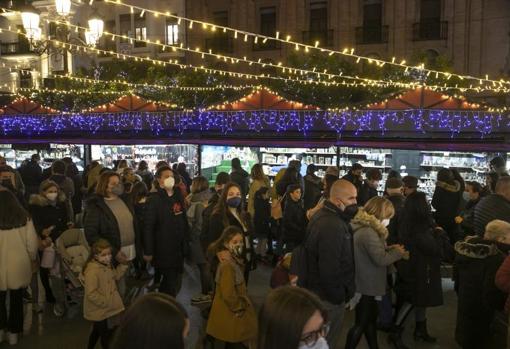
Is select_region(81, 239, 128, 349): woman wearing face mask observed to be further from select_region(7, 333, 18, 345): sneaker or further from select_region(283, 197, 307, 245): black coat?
select_region(283, 197, 307, 245): black coat

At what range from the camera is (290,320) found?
2062mm

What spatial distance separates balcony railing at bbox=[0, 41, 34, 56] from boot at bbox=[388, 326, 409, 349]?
95.8 feet

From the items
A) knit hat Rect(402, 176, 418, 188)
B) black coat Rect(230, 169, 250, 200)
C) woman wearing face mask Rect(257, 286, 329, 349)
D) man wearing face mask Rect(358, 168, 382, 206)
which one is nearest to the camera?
woman wearing face mask Rect(257, 286, 329, 349)

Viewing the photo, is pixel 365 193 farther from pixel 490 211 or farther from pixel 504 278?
pixel 504 278

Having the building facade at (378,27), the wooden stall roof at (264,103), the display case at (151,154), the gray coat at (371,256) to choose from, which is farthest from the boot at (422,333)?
the building facade at (378,27)

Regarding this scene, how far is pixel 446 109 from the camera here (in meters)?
10.9

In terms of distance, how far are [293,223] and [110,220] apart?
2.96 metres

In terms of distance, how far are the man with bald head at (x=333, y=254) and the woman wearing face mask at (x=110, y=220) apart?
2.19 meters

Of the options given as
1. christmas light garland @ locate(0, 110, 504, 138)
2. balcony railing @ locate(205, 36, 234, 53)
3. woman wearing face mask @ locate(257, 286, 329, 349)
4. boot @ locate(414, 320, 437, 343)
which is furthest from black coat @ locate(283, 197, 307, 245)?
balcony railing @ locate(205, 36, 234, 53)

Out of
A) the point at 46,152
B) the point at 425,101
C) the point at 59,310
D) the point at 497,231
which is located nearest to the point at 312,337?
the point at 497,231

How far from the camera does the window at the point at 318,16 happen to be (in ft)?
69.1

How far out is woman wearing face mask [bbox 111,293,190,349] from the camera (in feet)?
6.40

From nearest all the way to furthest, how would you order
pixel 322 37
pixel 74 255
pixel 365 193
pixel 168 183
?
1. pixel 168 183
2. pixel 74 255
3. pixel 365 193
4. pixel 322 37

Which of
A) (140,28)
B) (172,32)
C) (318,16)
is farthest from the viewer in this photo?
(140,28)
